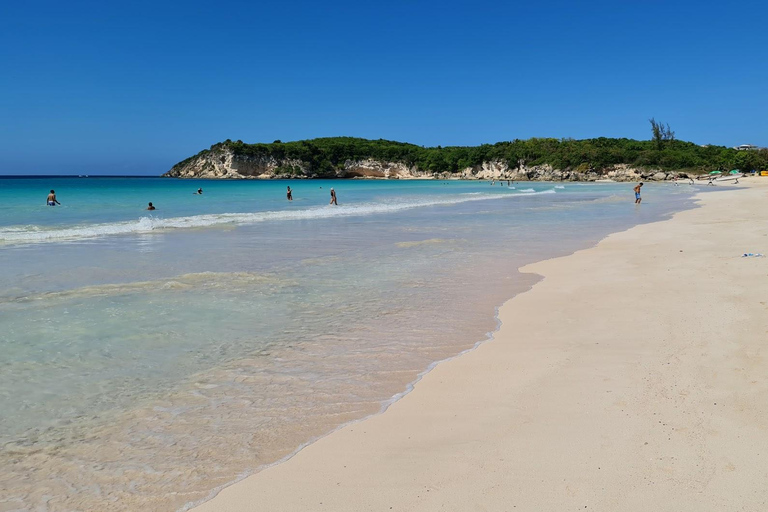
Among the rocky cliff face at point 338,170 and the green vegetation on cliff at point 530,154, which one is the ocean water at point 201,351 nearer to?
the green vegetation on cliff at point 530,154

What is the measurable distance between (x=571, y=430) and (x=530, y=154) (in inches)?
5027

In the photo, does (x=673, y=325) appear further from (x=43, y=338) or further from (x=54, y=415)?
(x=43, y=338)

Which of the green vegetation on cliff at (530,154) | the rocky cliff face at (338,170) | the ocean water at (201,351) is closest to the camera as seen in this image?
the ocean water at (201,351)

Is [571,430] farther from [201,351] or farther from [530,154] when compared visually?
[530,154]

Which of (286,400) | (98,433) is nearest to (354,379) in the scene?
(286,400)

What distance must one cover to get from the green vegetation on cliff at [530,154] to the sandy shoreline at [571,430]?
93.0 metres

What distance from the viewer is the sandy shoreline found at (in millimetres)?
3166

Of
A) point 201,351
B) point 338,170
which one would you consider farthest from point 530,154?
point 201,351

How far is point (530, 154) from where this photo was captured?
124188 millimetres

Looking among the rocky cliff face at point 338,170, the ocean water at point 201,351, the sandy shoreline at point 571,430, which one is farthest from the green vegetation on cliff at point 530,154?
the sandy shoreline at point 571,430

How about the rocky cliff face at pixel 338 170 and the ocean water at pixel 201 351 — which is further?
the rocky cliff face at pixel 338 170

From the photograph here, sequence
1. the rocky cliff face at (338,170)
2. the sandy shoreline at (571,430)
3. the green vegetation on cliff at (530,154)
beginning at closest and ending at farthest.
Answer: the sandy shoreline at (571,430), the green vegetation on cliff at (530,154), the rocky cliff face at (338,170)

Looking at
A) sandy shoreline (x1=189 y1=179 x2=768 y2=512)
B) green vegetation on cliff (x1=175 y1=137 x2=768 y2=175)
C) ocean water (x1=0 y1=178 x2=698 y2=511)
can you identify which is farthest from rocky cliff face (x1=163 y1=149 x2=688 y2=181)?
sandy shoreline (x1=189 y1=179 x2=768 y2=512)

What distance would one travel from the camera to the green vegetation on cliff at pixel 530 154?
313ft
